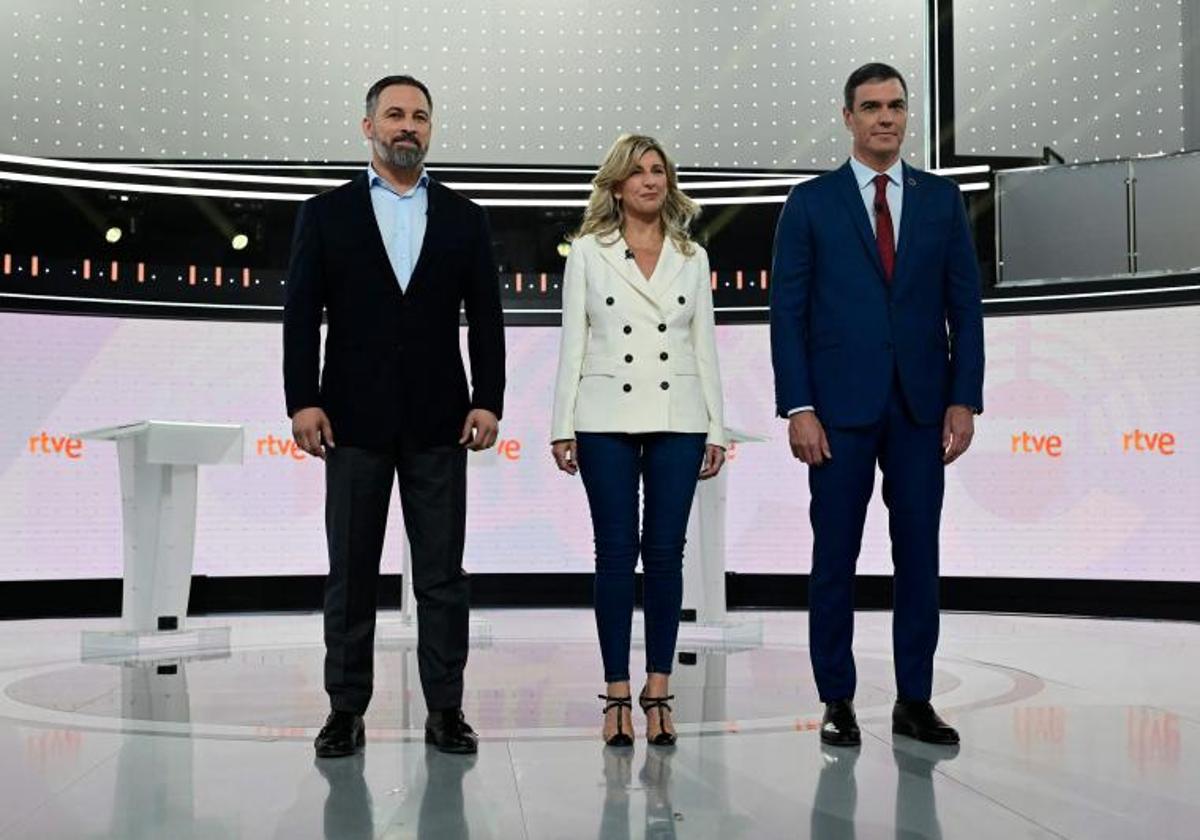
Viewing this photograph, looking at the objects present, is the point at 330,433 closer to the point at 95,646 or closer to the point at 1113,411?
the point at 95,646

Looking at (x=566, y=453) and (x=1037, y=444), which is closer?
(x=566, y=453)

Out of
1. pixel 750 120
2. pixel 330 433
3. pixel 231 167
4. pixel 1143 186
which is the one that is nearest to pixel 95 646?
pixel 330 433

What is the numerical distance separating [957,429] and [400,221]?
1.32 meters

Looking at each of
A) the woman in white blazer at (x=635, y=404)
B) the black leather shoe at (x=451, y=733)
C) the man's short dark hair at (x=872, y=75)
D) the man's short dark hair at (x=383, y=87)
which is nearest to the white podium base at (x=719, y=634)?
the woman in white blazer at (x=635, y=404)

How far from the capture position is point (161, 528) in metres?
5.43

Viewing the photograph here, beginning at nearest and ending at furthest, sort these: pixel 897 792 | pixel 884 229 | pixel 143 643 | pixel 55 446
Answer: pixel 897 792 → pixel 884 229 → pixel 143 643 → pixel 55 446

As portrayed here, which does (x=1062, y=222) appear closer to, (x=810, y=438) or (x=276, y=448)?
(x=276, y=448)

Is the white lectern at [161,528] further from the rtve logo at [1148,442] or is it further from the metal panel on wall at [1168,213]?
the metal panel on wall at [1168,213]

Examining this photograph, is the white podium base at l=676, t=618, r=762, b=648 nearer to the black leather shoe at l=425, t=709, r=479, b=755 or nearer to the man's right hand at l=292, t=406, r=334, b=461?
the black leather shoe at l=425, t=709, r=479, b=755

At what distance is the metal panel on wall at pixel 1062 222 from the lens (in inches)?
280

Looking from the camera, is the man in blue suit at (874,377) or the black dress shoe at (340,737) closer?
the black dress shoe at (340,737)

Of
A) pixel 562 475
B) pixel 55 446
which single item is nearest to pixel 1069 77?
pixel 562 475

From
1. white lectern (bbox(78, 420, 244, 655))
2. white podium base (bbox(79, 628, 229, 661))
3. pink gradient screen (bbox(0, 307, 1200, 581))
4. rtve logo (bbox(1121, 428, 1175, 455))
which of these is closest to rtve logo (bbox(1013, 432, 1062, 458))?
pink gradient screen (bbox(0, 307, 1200, 581))

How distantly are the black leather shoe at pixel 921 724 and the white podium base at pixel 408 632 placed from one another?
110 inches
